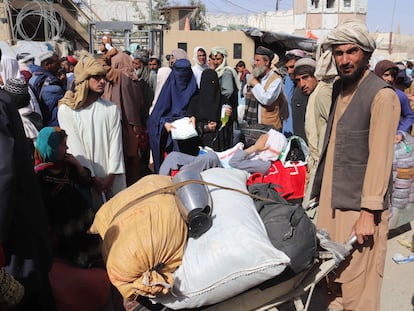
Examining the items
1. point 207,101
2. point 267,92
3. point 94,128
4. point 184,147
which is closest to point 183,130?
point 184,147

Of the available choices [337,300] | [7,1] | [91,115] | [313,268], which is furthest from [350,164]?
[7,1]

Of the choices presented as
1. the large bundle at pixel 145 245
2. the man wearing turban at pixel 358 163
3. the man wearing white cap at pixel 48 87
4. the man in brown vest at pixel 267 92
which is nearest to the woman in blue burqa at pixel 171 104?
the man in brown vest at pixel 267 92

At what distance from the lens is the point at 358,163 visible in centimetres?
240

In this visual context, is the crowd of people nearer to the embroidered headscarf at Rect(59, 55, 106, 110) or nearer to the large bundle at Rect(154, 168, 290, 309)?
the embroidered headscarf at Rect(59, 55, 106, 110)

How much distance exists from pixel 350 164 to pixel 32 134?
2798 mm

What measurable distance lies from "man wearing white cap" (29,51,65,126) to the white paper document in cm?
128

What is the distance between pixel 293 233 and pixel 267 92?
322 centimetres

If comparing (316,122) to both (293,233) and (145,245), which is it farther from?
(145,245)

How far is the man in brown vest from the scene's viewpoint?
4984mm

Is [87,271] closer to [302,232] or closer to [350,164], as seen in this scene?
[302,232]

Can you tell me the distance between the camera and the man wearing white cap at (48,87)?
478 cm

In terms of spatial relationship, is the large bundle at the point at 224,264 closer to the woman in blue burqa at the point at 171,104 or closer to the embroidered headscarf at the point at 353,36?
the embroidered headscarf at the point at 353,36

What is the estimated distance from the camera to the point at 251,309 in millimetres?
1966

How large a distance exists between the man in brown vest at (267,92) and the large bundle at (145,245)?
318 cm
